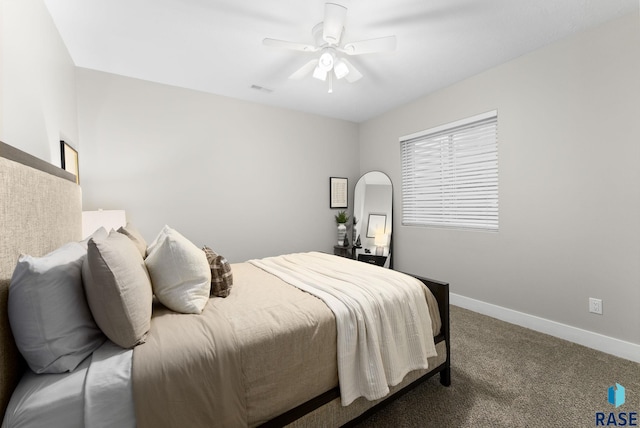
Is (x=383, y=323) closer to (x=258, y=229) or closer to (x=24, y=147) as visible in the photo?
→ (x=24, y=147)

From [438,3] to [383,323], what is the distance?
219cm

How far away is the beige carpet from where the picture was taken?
155 centimetres

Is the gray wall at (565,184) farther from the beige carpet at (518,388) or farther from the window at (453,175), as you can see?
the beige carpet at (518,388)

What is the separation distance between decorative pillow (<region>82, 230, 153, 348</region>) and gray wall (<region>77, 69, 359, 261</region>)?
230cm

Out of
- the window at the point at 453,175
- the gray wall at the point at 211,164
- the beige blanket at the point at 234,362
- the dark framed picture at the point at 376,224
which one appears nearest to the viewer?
the beige blanket at the point at 234,362

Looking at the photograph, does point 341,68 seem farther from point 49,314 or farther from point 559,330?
point 559,330

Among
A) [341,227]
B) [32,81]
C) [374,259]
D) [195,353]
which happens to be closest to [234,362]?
[195,353]

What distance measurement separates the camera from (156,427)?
94cm

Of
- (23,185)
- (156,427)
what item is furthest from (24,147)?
(156,427)

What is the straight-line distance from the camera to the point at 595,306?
2.27m

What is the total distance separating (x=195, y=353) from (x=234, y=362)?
16cm

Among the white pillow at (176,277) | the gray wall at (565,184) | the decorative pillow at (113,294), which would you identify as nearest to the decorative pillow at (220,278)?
the white pillow at (176,277)

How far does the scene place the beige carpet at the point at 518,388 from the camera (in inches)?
60.9

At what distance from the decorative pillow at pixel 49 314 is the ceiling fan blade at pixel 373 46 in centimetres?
220
